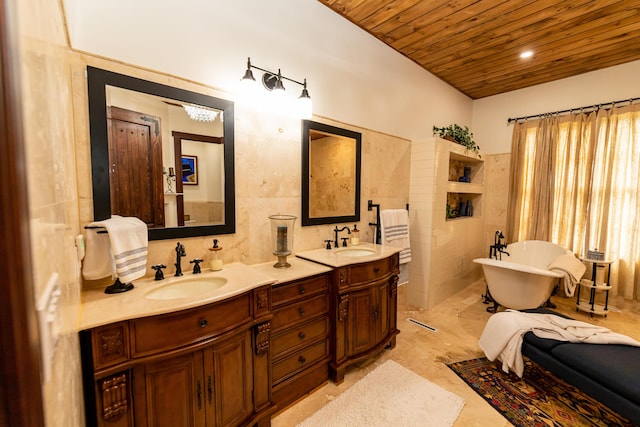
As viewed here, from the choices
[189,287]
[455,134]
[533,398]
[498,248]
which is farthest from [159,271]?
[498,248]

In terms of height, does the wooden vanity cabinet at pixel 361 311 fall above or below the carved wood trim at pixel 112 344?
below

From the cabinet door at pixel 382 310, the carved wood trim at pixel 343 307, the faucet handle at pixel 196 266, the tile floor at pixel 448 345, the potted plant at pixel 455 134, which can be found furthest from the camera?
the potted plant at pixel 455 134

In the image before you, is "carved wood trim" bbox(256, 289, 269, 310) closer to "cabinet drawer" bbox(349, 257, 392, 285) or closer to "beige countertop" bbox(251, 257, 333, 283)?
"beige countertop" bbox(251, 257, 333, 283)

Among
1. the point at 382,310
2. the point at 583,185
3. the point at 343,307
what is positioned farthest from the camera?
the point at 583,185

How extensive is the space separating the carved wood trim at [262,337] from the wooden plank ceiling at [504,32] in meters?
2.68

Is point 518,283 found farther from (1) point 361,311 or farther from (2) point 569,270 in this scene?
(1) point 361,311

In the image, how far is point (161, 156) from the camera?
1.63 m

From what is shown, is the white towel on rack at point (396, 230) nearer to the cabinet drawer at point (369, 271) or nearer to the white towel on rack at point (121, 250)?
the cabinet drawer at point (369, 271)

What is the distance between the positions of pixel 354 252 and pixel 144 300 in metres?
1.69

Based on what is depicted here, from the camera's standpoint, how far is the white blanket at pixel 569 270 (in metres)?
2.87

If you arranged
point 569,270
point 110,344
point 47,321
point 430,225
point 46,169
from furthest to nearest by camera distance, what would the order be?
1. point 430,225
2. point 569,270
3. point 110,344
4. point 46,169
5. point 47,321

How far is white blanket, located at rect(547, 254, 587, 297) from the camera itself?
2.87 m

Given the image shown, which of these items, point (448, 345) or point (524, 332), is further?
point (448, 345)

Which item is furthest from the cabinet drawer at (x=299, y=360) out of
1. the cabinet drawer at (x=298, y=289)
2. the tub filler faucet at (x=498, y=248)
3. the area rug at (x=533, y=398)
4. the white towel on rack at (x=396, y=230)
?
the tub filler faucet at (x=498, y=248)
